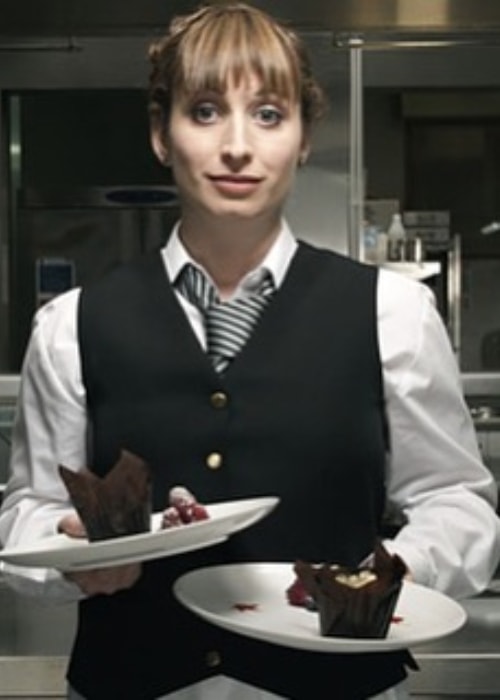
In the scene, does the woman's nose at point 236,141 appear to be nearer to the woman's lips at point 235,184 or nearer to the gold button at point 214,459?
the woman's lips at point 235,184

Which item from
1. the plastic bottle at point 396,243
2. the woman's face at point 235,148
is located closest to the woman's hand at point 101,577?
the woman's face at point 235,148

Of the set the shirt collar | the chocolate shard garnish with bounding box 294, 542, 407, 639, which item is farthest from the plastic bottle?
the chocolate shard garnish with bounding box 294, 542, 407, 639

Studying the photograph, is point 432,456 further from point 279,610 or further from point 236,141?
point 236,141

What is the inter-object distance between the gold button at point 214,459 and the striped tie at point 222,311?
62 mm

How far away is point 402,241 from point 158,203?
0.63 meters

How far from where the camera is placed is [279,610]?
3.04ft

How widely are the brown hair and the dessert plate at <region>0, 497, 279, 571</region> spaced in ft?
1.00

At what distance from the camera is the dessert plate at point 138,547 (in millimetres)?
792

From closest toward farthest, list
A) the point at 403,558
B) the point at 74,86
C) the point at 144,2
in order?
1. the point at 403,558
2. the point at 144,2
3. the point at 74,86

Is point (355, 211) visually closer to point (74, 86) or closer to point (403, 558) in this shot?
point (74, 86)

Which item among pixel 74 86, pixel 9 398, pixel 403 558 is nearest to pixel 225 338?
pixel 403 558

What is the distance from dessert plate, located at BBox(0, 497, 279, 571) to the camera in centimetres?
79

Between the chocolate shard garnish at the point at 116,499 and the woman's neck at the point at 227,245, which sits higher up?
the woman's neck at the point at 227,245

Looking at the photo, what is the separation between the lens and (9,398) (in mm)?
2102
